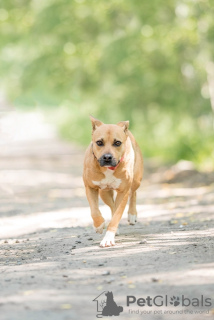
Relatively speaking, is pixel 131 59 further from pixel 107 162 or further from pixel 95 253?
pixel 95 253

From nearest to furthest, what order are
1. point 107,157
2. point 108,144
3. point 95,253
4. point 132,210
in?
1. point 95,253
2. point 107,157
3. point 108,144
4. point 132,210

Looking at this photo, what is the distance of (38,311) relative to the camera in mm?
4414

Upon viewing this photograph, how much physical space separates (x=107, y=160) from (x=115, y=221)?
70 centimetres

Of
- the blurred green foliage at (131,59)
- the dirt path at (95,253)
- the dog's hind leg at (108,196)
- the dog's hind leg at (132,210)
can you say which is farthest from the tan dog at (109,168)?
the blurred green foliage at (131,59)

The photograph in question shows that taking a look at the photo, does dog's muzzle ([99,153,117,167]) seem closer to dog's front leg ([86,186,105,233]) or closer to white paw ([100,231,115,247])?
dog's front leg ([86,186,105,233])

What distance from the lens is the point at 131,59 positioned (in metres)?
16.0

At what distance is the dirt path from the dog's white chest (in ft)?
2.03

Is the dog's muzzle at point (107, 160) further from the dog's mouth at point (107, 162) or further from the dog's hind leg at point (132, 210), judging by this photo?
the dog's hind leg at point (132, 210)

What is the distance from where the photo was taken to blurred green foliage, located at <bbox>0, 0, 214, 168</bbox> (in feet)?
49.2

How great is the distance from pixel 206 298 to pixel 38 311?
1.18 metres

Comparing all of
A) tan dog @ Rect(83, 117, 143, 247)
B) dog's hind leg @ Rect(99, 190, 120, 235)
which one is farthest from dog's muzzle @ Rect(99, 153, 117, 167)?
dog's hind leg @ Rect(99, 190, 120, 235)

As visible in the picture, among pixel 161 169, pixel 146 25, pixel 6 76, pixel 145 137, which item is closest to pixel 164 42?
pixel 146 25

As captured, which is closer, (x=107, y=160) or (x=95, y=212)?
(x=107, y=160)

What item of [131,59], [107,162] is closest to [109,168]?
[107,162]
